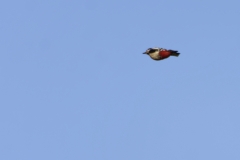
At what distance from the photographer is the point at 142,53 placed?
122750 millimetres

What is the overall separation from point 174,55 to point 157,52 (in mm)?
3132

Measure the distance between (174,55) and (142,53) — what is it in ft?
19.6

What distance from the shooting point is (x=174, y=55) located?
398 feet

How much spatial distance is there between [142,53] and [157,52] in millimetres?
3017

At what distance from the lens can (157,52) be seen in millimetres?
121375
